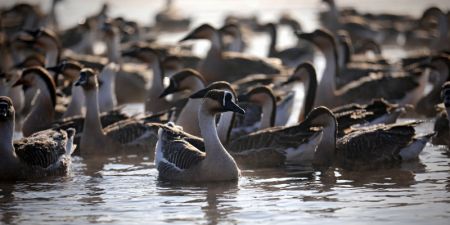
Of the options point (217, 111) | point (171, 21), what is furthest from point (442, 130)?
point (171, 21)

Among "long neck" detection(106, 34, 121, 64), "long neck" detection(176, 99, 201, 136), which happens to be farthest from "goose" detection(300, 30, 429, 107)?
"long neck" detection(106, 34, 121, 64)

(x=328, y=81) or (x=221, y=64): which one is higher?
(x=221, y=64)

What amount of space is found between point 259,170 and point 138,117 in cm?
343

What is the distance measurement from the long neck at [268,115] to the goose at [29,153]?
311 cm

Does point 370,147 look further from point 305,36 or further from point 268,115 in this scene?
point 305,36

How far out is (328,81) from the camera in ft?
59.2

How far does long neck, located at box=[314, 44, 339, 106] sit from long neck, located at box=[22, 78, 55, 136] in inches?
182

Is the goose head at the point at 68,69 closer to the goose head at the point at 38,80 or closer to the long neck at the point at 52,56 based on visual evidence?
the goose head at the point at 38,80

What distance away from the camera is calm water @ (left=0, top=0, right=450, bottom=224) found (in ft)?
33.1

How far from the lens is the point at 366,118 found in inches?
573

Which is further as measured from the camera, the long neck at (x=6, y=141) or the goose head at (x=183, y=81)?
the goose head at (x=183, y=81)

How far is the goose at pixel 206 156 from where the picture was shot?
39.3ft

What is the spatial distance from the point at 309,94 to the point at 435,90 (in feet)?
8.50

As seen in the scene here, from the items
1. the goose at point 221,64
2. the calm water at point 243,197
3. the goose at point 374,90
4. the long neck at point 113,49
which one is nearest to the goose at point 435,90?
the goose at point 374,90
